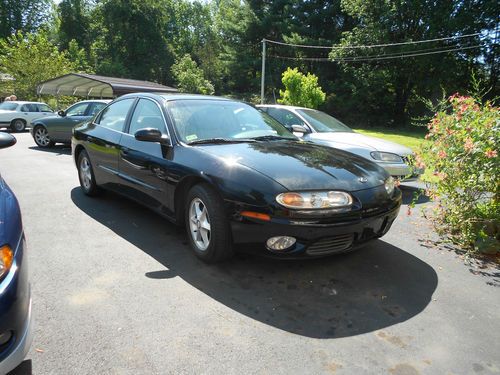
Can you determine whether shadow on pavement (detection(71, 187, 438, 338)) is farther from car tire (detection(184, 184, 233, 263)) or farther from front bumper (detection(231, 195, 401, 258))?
front bumper (detection(231, 195, 401, 258))

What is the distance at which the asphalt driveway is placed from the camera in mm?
2184

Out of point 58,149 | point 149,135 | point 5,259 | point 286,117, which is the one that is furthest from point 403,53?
point 5,259

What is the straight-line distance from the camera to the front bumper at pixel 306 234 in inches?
110

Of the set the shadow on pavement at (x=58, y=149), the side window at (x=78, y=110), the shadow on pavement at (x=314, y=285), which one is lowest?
the shadow on pavement at (x=58, y=149)

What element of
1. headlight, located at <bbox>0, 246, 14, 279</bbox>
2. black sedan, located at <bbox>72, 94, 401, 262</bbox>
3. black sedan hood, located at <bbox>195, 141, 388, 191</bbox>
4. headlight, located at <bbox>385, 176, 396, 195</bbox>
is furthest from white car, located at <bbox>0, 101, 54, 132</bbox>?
headlight, located at <bbox>0, 246, 14, 279</bbox>

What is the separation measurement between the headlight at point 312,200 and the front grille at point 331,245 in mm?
259

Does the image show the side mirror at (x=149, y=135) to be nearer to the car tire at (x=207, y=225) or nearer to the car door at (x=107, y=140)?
the car tire at (x=207, y=225)

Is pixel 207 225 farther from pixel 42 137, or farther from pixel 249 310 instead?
pixel 42 137

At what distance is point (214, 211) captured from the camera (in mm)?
3113

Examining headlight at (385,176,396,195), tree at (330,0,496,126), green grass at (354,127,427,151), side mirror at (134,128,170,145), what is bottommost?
green grass at (354,127,427,151)

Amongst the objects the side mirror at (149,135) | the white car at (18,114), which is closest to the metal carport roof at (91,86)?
the white car at (18,114)

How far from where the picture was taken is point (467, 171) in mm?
3992

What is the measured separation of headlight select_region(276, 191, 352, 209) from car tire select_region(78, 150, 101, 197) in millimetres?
3424

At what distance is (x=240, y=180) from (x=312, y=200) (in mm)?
590
